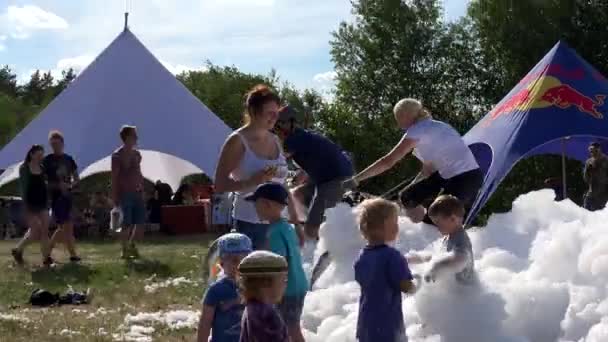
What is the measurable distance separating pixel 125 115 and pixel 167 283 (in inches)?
244

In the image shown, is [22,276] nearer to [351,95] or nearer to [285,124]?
[285,124]

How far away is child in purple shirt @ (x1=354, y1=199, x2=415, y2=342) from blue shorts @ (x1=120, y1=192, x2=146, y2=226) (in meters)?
7.06

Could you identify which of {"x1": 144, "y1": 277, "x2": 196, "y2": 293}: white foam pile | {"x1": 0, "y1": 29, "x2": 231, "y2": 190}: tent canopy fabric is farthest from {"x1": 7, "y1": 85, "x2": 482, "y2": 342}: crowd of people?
{"x1": 0, "y1": 29, "x2": 231, "y2": 190}: tent canopy fabric

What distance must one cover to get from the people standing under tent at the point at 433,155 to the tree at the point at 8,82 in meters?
63.5

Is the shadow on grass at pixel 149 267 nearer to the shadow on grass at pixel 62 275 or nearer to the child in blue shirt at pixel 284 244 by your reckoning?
the shadow on grass at pixel 62 275

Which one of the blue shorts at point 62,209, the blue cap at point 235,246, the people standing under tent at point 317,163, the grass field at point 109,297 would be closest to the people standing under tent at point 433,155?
the people standing under tent at point 317,163

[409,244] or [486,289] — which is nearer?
[486,289]

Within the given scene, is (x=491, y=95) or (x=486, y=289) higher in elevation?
(x=491, y=95)

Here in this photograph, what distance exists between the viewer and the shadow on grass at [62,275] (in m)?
9.54

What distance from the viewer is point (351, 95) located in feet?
109

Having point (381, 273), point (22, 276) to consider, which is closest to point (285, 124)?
point (381, 273)

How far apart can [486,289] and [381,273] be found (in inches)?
36.1

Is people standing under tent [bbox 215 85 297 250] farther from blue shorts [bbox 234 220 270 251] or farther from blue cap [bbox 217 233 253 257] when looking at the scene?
blue cap [bbox 217 233 253 257]

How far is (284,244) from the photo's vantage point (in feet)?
15.0
